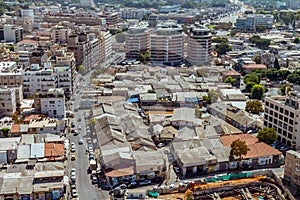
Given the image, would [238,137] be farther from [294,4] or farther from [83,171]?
[294,4]

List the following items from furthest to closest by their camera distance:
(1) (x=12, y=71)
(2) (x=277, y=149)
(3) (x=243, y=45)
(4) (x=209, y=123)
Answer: (3) (x=243, y=45) → (1) (x=12, y=71) → (4) (x=209, y=123) → (2) (x=277, y=149)

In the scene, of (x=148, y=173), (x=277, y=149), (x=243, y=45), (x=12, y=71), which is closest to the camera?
(x=148, y=173)

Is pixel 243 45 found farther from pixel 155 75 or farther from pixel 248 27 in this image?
pixel 155 75

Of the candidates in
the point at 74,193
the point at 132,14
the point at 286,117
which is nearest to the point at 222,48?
the point at 286,117

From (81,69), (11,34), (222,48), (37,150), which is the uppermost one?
(11,34)

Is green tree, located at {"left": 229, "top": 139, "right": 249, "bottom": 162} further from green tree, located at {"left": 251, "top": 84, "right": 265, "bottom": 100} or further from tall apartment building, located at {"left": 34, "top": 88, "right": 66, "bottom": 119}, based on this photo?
green tree, located at {"left": 251, "top": 84, "right": 265, "bottom": 100}

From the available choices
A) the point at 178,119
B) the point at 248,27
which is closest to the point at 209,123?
the point at 178,119

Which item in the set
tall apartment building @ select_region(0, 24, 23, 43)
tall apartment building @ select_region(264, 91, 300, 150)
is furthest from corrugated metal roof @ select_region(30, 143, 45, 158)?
tall apartment building @ select_region(0, 24, 23, 43)

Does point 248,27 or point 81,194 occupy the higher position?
point 248,27
